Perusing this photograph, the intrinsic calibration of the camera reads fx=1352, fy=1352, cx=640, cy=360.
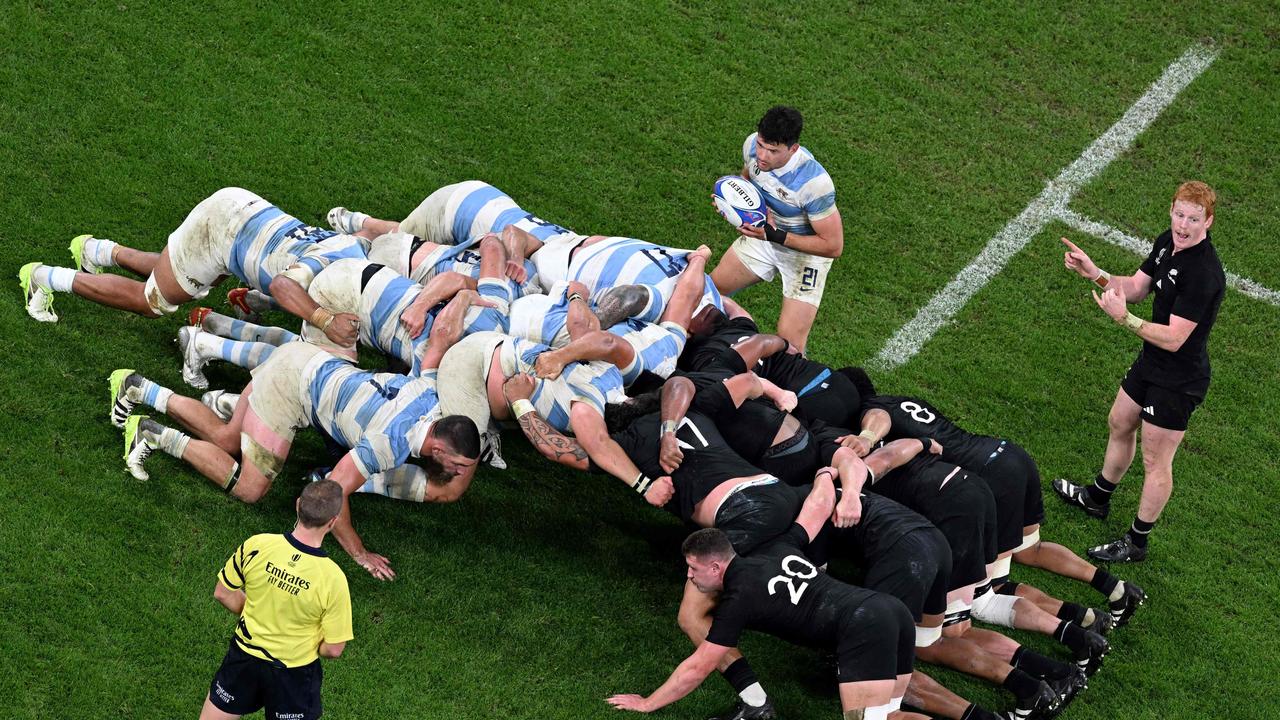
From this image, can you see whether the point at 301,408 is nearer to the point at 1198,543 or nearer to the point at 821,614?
the point at 821,614

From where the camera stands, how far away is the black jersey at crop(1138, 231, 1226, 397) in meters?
8.57

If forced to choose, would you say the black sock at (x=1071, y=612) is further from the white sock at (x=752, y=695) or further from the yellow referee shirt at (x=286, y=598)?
the yellow referee shirt at (x=286, y=598)

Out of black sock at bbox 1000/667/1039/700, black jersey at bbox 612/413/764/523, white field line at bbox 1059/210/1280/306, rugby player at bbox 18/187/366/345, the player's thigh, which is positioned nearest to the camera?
black jersey at bbox 612/413/764/523

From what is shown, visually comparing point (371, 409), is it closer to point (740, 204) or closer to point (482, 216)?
point (482, 216)

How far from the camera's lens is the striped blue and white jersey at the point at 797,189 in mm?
9328

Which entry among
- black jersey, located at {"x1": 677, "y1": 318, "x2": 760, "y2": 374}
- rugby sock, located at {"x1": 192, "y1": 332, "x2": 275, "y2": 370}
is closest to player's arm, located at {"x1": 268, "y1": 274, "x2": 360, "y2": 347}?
rugby sock, located at {"x1": 192, "y1": 332, "x2": 275, "y2": 370}

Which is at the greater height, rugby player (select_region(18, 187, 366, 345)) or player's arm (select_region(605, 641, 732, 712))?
rugby player (select_region(18, 187, 366, 345))

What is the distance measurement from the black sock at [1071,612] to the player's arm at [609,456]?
2.68 m

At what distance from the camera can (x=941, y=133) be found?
12.1m

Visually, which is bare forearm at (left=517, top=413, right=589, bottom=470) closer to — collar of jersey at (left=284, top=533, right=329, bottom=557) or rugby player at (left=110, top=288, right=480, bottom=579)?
rugby player at (left=110, top=288, right=480, bottom=579)

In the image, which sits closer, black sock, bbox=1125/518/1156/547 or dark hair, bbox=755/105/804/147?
dark hair, bbox=755/105/804/147

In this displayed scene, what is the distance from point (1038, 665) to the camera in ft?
26.7

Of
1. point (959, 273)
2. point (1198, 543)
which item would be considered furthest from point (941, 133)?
point (1198, 543)

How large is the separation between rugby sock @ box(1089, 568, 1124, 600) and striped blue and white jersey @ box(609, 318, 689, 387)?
3.09 meters
